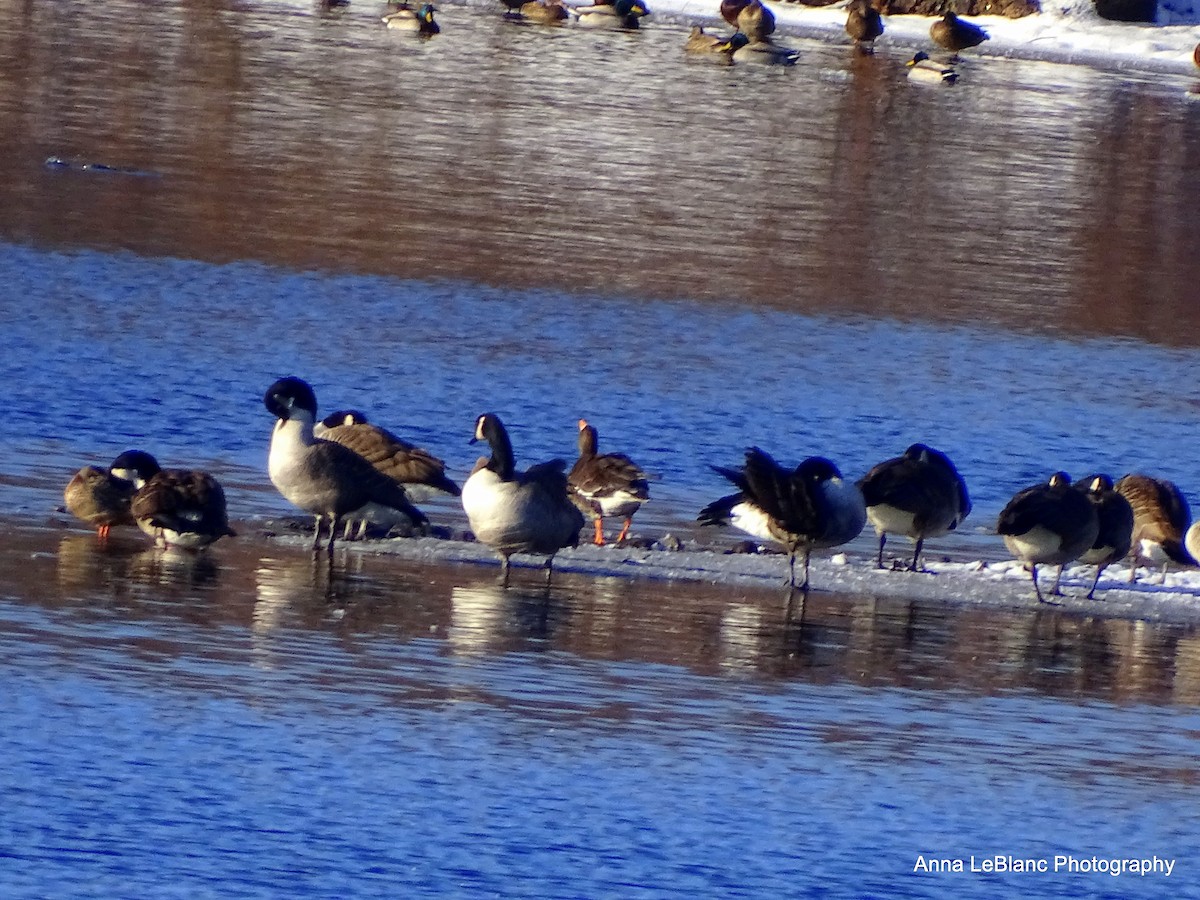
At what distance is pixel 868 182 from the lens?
29281 mm

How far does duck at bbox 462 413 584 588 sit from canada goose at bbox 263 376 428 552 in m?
0.48

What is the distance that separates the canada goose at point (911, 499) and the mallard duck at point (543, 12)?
131ft

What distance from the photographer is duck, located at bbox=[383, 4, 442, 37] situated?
150 feet

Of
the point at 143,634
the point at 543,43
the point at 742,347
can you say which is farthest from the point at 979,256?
the point at 543,43

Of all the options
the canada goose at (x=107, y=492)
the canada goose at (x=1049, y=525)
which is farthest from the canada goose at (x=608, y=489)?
the canada goose at (x=107, y=492)

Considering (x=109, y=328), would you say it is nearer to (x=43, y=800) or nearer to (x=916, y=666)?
(x=916, y=666)

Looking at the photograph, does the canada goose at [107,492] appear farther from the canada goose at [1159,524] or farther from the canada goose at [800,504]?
the canada goose at [1159,524]

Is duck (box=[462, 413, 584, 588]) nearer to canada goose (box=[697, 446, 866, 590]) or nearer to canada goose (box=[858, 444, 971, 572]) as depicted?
canada goose (box=[697, 446, 866, 590])

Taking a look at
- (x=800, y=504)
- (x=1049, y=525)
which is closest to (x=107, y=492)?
(x=800, y=504)

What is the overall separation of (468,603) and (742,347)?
7882mm

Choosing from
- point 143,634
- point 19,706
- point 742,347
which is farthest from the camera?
point 742,347

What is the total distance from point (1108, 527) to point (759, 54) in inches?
1426

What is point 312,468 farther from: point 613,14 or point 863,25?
point 863,25

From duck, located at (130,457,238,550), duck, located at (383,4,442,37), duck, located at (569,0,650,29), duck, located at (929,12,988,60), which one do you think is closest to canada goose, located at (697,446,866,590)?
duck, located at (130,457,238,550)
